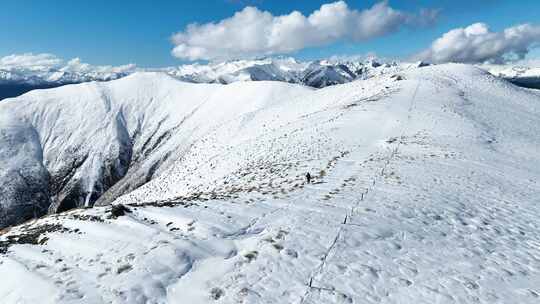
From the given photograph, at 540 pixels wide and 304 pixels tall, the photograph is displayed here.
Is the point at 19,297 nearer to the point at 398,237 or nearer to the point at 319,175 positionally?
the point at 398,237

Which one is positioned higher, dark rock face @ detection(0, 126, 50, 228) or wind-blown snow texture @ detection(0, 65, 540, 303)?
wind-blown snow texture @ detection(0, 65, 540, 303)

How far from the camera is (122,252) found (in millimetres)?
11195

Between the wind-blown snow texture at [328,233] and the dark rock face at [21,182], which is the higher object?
the wind-blown snow texture at [328,233]

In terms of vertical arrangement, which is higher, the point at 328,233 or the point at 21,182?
the point at 328,233

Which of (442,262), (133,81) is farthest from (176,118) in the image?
(442,262)

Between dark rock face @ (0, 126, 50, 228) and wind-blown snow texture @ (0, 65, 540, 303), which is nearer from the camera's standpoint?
wind-blown snow texture @ (0, 65, 540, 303)

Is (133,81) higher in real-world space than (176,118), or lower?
higher

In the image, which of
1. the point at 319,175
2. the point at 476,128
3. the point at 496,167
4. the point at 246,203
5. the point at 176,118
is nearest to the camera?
the point at 246,203

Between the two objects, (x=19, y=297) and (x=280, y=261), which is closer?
(x=19, y=297)

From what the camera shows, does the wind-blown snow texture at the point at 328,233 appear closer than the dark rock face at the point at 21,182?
Yes

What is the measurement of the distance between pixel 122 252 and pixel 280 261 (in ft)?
15.7

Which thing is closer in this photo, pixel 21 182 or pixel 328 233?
pixel 328 233

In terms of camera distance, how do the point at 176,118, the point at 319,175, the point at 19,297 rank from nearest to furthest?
1. the point at 19,297
2. the point at 319,175
3. the point at 176,118

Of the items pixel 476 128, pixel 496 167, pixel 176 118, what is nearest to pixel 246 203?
pixel 496 167
